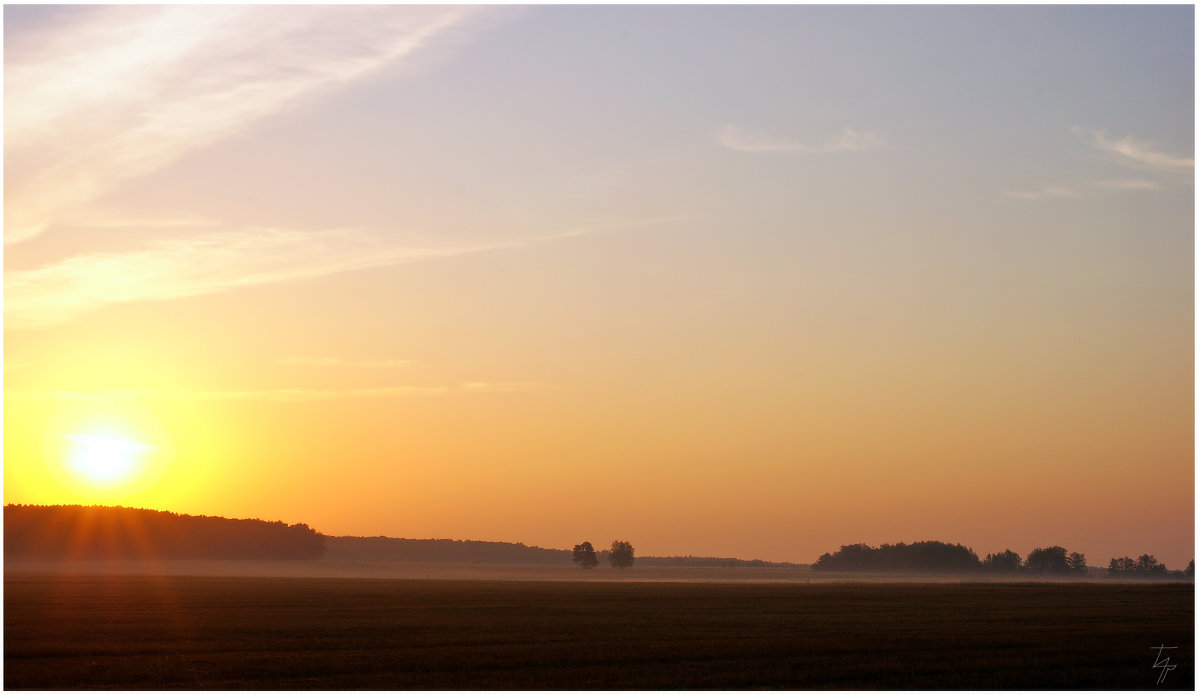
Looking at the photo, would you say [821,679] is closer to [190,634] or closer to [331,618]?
[190,634]

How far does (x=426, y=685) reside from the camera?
28.8 meters

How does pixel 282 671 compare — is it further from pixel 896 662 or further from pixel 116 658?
pixel 896 662

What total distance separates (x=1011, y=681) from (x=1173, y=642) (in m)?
16.4

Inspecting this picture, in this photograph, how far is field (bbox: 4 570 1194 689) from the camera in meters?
30.0

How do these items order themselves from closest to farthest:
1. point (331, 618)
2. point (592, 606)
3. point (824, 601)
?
point (331, 618), point (592, 606), point (824, 601)

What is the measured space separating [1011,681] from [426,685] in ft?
50.2

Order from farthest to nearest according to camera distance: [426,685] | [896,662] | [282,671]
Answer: [896,662]
[282,671]
[426,685]

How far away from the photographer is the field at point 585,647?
1181 inches

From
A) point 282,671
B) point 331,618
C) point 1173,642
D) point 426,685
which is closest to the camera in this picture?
point 426,685

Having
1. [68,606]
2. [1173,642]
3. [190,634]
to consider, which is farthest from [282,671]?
[68,606]

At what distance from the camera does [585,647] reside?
3834cm

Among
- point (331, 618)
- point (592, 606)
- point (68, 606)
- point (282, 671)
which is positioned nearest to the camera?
point (282, 671)

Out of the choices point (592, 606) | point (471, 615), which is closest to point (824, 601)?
point (592, 606)

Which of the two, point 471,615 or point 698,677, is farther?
point 471,615
